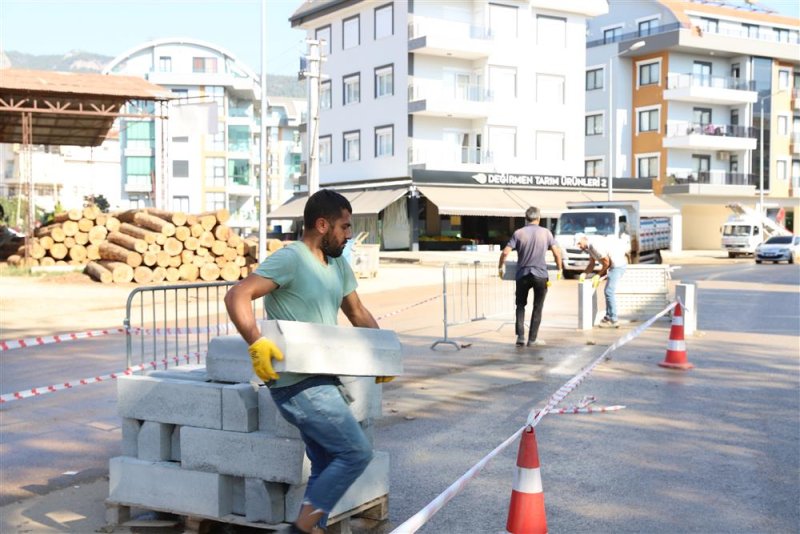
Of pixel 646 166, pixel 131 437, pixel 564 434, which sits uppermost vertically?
pixel 646 166

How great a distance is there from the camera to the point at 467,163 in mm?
48219

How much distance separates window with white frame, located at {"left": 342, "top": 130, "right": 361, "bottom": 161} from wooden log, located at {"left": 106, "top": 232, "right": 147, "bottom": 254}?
25.5 m

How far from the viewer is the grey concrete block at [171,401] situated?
4941 mm

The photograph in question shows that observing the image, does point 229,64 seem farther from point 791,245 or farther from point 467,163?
point 791,245

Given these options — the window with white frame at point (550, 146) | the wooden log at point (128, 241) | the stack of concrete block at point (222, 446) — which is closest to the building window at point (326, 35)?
the window with white frame at point (550, 146)

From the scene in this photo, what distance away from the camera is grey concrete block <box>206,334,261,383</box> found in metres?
5.13

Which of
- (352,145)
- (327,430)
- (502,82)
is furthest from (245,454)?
(352,145)

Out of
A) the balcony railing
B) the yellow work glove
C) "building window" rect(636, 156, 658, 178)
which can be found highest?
the balcony railing

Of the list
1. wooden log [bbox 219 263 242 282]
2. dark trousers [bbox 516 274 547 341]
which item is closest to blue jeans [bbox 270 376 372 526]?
dark trousers [bbox 516 274 547 341]

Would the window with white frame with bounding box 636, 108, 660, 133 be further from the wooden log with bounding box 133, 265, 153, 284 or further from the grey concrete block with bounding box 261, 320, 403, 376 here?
the grey concrete block with bounding box 261, 320, 403, 376

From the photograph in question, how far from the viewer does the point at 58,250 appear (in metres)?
27.2

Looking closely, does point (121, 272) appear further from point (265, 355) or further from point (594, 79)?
point (594, 79)

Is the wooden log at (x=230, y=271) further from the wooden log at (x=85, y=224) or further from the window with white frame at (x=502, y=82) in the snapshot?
the window with white frame at (x=502, y=82)

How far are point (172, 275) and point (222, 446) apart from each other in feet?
65.5
